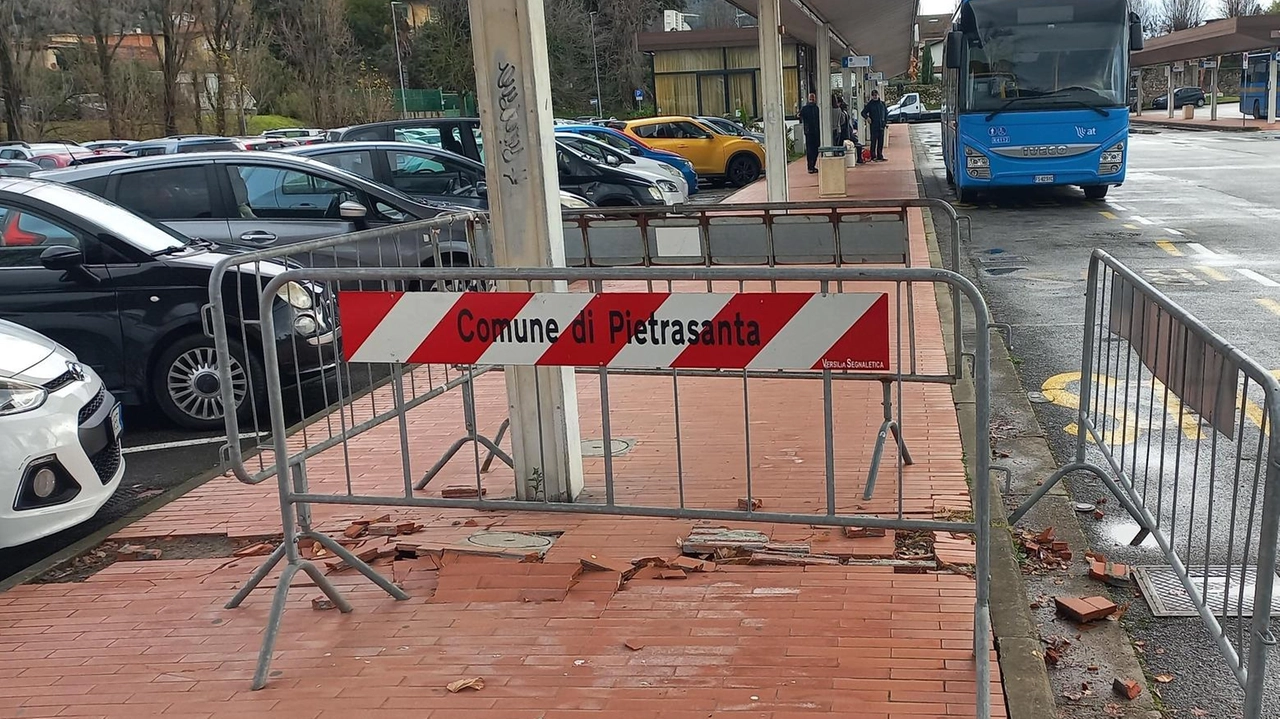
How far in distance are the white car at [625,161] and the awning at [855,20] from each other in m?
3.36

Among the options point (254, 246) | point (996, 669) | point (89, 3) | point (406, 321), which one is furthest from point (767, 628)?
point (89, 3)

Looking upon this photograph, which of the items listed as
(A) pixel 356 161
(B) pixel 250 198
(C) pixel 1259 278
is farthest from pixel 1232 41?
(B) pixel 250 198

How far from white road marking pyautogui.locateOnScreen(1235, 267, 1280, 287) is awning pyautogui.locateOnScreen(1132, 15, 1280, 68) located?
33.6 m

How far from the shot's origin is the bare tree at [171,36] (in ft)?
149

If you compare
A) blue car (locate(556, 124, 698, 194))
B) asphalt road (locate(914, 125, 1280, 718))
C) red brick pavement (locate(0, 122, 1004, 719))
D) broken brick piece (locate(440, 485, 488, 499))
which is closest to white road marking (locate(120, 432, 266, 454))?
red brick pavement (locate(0, 122, 1004, 719))

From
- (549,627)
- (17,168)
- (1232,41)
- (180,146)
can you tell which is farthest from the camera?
(1232,41)

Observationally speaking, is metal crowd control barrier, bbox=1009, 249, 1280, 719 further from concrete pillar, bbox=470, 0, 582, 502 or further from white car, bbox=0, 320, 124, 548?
white car, bbox=0, 320, 124, 548

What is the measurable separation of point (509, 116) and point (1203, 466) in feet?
13.1

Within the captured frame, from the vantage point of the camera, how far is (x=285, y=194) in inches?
391

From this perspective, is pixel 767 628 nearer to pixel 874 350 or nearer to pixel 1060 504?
pixel 874 350

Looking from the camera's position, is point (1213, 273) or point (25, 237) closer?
point (25, 237)

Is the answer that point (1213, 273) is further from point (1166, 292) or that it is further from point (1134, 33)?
point (1134, 33)

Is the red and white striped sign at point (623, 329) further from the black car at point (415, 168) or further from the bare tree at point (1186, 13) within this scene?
the bare tree at point (1186, 13)

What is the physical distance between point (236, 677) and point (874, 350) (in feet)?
8.44
